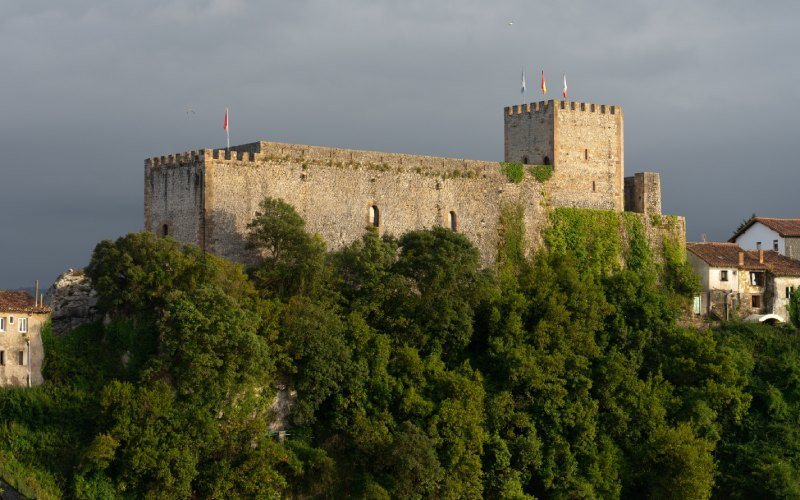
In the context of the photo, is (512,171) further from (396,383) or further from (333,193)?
(396,383)

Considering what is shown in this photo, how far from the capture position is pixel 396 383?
56.5 metres

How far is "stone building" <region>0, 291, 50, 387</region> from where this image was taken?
5378cm

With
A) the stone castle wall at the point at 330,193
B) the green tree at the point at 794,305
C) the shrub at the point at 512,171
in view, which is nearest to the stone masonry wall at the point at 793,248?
the green tree at the point at 794,305

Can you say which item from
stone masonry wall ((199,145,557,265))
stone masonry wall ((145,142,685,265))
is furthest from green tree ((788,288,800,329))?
stone masonry wall ((199,145,557,265))

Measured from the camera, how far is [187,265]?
179ft

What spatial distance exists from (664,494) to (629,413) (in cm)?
349

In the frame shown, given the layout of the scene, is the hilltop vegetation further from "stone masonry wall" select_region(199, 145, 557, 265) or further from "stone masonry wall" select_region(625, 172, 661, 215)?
"stone masonry wall" select_region(625, 172, 661, 215)

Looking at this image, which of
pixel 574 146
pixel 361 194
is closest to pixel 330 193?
pixel 361 194

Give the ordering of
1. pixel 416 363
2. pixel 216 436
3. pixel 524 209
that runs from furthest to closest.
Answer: pixel 524 209 → pixel 416 363 → pixel 216 436

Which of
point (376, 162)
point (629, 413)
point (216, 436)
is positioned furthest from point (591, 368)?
point (216, 436)

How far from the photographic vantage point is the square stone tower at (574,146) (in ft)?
226

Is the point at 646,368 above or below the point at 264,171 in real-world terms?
below

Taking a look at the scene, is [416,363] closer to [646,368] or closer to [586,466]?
[586,466]

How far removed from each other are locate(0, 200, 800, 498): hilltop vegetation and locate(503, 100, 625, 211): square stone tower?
3060mm
